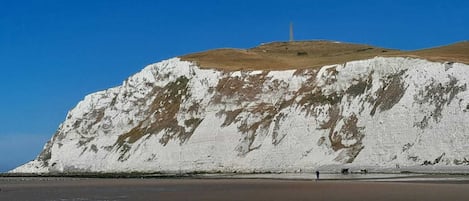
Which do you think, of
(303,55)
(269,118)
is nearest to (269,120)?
(269,118)

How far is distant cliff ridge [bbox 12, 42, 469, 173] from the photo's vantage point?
2308 inches

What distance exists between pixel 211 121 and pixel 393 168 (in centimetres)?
2552

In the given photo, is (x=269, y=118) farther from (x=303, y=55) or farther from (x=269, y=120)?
(x=303, y=55)

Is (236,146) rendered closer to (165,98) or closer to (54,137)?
(165,98)

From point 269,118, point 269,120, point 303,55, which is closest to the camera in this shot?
point 269,120

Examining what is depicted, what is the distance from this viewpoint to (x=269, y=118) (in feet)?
234

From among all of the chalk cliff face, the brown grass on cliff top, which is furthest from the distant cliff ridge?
the brown grass on cliff top

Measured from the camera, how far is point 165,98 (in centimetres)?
8469

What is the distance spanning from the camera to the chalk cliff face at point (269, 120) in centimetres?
5856

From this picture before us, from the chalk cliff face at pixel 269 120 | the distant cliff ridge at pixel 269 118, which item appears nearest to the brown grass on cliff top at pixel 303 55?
the distant cliff ridge at pixel 269 118

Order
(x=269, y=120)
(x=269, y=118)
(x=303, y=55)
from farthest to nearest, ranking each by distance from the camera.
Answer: (x=303, y=55)
(x=269, y=118)
(x=269, y=120)

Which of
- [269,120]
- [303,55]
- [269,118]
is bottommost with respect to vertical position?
[269,120]

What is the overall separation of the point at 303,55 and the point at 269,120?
36.5 meters

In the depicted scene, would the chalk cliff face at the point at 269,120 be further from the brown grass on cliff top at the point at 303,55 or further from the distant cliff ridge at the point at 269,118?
the brown grass on cliff top at the point at 303,55
